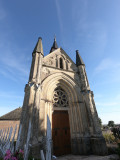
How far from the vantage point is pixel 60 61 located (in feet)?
33.5

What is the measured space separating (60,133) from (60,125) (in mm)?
545

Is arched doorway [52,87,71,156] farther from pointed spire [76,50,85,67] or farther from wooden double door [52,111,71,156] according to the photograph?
pointed spire [76,50,85,67]

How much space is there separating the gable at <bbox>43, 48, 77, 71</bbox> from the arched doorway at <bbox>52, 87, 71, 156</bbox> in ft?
9.09

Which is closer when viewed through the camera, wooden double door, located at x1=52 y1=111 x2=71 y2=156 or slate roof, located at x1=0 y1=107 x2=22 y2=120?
wooden double door, located at x1=52 y1=111 x2=71 y2=156

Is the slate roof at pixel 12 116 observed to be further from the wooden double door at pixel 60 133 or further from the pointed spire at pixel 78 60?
the pointed spire at pixel 78 60

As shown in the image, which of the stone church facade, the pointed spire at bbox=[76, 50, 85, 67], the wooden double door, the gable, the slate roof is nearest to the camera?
the stone church facade

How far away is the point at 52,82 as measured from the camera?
7535 mm

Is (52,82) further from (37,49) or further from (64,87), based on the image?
(37,49)

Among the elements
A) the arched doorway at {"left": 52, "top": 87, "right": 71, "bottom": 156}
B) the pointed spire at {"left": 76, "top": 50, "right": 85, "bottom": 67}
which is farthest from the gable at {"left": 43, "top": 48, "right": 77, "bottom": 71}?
the arched doorway at {"left": 52, "top": 87, "right": 71, "bottom": 156}

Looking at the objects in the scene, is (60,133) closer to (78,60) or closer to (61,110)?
(61,110)

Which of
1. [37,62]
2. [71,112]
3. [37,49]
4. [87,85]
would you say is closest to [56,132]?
[71,112]

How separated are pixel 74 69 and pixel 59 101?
4299mm

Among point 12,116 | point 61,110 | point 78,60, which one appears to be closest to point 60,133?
point 61,110

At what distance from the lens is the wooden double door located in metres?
6.00
